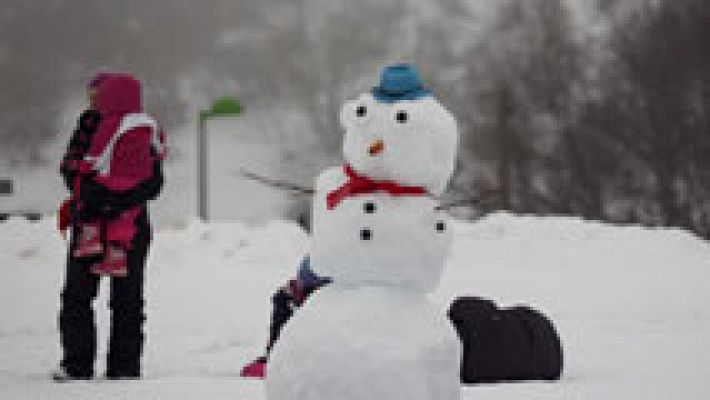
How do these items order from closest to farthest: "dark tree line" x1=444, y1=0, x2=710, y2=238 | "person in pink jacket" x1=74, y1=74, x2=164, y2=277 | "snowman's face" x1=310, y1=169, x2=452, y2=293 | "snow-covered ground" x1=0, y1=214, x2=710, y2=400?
"snowman's face" x1=310, y1=169, x2=452, y2=293
"snow-covered ground" x1=0, y1=214, x2=710, y2=400
"person in pink jacket" x1=74, y1=74, x2=164, y2=277
"dark tree line" x1=444, y1=0, x2=710, y2=238

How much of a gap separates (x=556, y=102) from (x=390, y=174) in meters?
27.8

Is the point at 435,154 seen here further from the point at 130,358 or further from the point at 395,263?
the point at 130,358

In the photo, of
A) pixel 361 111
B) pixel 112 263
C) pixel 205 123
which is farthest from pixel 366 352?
pixel 205 123

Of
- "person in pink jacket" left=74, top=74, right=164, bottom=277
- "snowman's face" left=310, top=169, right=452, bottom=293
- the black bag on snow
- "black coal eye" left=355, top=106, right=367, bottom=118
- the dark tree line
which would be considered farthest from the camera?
the dark tree line

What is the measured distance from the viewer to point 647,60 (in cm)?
2812

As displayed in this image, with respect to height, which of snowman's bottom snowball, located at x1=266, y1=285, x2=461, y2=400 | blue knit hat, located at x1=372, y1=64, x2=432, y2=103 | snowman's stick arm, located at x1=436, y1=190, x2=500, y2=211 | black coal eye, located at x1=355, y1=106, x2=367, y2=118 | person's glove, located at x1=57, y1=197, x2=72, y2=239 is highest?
blue knit hat, located at x1=372, y1=64, x2=432, y2=103

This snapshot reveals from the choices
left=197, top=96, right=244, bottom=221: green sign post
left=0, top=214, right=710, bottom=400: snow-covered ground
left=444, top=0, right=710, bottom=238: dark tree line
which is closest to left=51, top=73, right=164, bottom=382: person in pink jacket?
left=0, top=214, right=710, bottom=400: snow-covered ground

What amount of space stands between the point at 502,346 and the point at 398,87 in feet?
6.88

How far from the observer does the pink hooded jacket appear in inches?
213

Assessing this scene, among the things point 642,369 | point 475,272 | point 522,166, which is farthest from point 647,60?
point 642,369

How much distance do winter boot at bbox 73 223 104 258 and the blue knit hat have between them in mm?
2401

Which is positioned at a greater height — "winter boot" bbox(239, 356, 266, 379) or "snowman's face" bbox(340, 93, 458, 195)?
"snowman's face" bbox(340, 93, 458, 195)

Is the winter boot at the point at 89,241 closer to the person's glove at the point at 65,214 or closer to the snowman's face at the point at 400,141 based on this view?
the person's glove at the point at 65,214

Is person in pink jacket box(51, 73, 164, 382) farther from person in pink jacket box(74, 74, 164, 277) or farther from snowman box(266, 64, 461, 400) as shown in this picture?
snowman box(266, 64, 461, 400)
